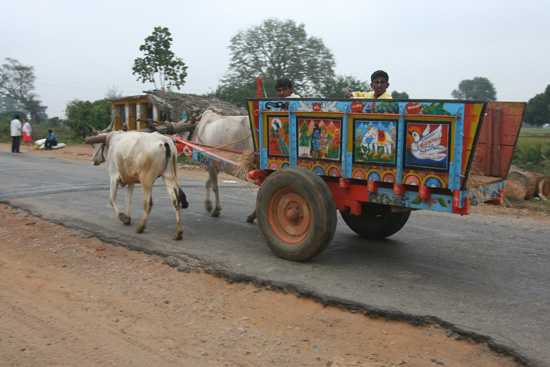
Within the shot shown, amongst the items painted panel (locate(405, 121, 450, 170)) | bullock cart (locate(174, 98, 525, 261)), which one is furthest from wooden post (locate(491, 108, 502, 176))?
painted panel (locate(405, 121, 450, 170))

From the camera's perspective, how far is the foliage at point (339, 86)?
2734 cm

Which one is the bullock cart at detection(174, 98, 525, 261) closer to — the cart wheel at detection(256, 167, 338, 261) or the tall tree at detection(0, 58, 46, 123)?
the cart wheel at detection(256, 167, 338, 261)

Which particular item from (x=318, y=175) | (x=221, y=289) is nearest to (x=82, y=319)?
(x=221, y=289)

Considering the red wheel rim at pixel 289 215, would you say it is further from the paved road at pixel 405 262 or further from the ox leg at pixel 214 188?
the ox leg at pixel 214 188

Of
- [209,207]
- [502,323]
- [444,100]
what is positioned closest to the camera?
[502,323]

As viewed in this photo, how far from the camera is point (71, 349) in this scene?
3.48 meters

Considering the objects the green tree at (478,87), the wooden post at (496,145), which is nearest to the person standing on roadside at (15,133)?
the wooden post at (496,145)

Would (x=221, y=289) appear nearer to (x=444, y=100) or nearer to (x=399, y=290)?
(x=399, y=290)

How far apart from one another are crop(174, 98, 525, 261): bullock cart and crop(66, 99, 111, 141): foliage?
2520cm

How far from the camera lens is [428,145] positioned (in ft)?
14.0

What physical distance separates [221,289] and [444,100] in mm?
2686

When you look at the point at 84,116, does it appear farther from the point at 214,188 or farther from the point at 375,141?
the point at 375,141

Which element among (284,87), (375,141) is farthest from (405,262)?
(284,87)

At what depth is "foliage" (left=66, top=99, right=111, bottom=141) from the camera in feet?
92.6
